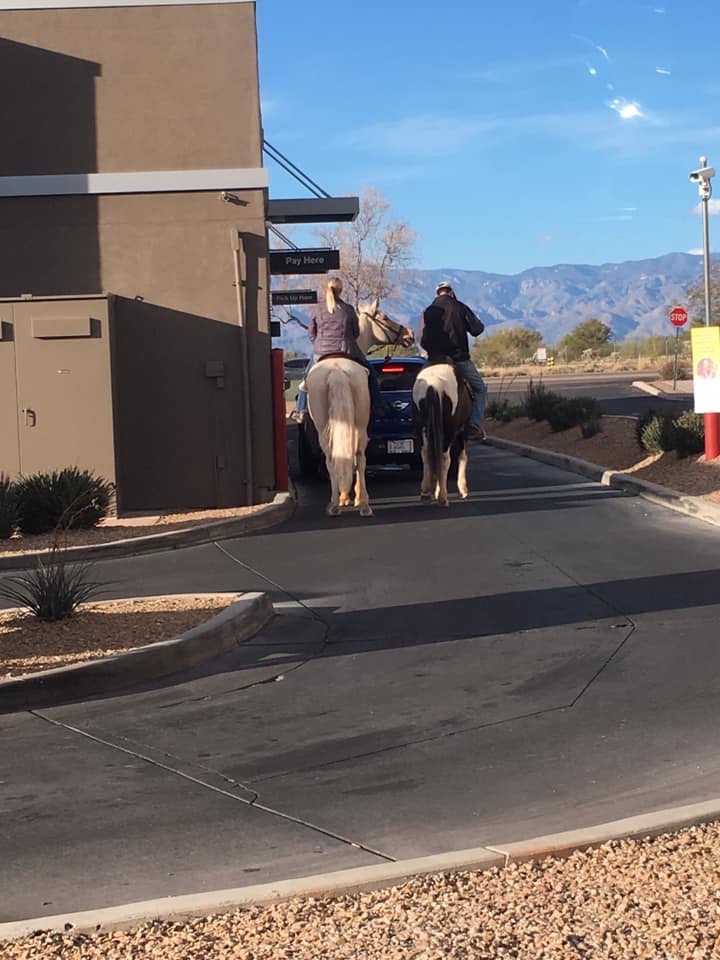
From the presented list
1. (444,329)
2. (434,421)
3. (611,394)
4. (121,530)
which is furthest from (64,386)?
(611,394)

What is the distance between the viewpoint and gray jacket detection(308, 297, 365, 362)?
45.2ft

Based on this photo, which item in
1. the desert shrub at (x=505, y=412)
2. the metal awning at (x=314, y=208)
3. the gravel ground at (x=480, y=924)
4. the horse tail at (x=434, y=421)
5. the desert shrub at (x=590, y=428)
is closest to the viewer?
the gravel ground at (x=480, y=924)

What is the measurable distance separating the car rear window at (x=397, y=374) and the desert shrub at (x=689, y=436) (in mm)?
3775

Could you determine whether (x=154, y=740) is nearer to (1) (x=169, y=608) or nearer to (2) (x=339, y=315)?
(1) (x=169, y=608)

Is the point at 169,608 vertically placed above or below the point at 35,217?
below

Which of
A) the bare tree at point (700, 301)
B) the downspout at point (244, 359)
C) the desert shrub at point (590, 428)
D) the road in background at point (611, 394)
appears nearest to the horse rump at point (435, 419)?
the downspout at point (244, 359)

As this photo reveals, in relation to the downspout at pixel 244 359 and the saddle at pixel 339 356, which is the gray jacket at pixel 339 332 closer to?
the saddle at pixel 339 356

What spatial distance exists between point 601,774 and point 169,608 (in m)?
4.43

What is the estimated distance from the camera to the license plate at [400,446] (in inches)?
696

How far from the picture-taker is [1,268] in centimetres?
1595

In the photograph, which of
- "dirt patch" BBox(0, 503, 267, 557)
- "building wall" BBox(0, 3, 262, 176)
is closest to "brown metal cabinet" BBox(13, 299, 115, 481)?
"dirt patch" BBox(0, 503, 267, 557)

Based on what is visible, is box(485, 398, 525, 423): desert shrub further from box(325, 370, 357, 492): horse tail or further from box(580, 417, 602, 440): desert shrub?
box(325, 370, 357, 492): horse tail

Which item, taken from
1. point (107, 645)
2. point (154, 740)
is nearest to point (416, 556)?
point (107, 645)

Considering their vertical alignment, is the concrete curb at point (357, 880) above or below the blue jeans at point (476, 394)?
below
